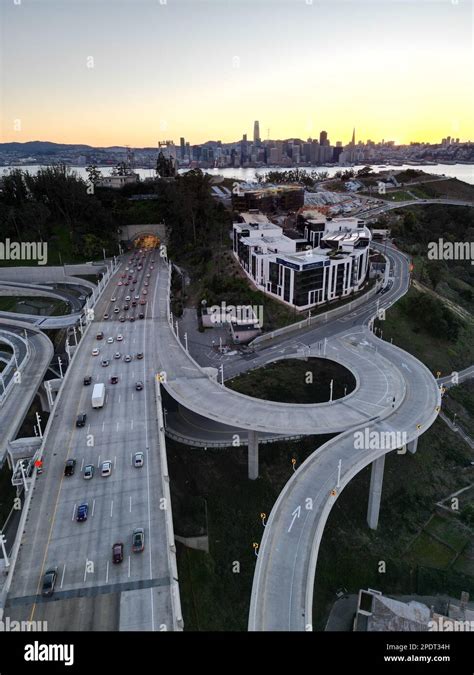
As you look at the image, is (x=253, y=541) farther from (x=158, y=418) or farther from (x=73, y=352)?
(x=73, y=352)

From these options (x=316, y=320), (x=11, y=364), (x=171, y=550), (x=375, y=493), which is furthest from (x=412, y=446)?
(x=11, y=364)

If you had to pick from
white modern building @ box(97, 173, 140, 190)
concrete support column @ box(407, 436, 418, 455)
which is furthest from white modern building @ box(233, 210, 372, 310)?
white modern building @ box(97, 173, 140, 190)

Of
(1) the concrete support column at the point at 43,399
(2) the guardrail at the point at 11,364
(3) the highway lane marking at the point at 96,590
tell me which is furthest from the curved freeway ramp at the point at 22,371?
(3) the highway lane marking at the point at 96,590

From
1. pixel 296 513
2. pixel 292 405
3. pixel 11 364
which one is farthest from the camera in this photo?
pixel 11 364

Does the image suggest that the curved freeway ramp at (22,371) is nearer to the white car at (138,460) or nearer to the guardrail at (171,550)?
the white car at (138,460)

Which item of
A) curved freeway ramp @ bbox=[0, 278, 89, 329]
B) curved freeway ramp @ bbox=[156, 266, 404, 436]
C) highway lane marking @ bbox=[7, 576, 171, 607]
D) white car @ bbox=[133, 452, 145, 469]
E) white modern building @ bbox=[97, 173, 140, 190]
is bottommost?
highway lane marking @ bbox=[7, 576, 171, 607]

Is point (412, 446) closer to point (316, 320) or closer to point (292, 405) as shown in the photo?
point (292, 405)

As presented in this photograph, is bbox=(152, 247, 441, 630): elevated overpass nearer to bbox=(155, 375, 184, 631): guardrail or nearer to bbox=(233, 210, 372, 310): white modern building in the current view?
bbox=(155, 375, 184, 631): guardrail

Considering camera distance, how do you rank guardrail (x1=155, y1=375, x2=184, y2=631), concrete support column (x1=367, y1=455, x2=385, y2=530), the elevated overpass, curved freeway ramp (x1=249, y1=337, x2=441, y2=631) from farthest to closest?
1. concrete support column (x1=367, y1=455, x2=385, y2=530)
2. the elevated overpass
3. curved freeway ramp (x1=249, y1=337, x2=441, y2=631)
4. guardrail (x1=155, y1=375, x2=184, y2=631)
